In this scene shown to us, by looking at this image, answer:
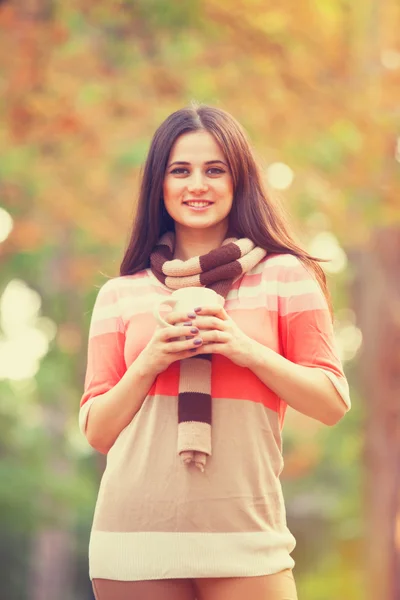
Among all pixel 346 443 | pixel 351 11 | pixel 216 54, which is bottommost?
pixel 346 443

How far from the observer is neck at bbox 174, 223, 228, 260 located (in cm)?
254

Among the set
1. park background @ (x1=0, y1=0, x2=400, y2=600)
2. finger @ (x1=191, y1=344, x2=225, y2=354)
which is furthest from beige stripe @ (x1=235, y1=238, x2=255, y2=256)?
park background @ (x1=0, y1=0, x2=400, y2=600)

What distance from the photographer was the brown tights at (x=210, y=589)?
7.14 feet

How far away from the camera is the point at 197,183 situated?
2443 mm

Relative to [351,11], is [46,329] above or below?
below

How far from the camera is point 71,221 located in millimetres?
8766

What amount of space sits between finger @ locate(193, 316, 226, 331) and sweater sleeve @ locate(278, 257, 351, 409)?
22cm

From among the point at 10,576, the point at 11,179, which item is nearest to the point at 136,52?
the point at 11,179

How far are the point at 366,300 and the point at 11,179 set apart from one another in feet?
12.0

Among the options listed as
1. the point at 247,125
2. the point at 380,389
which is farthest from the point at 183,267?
the point at 380,389

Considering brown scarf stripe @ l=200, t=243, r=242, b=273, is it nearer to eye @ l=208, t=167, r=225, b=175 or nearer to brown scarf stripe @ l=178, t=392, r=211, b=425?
eye @ l=208, t=167, r=225, b=175

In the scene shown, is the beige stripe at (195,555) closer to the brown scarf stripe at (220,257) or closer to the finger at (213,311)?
the finger at (213,311)

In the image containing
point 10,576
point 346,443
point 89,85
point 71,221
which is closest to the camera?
point 89,85

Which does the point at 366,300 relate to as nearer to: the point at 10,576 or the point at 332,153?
the point at 332,153
